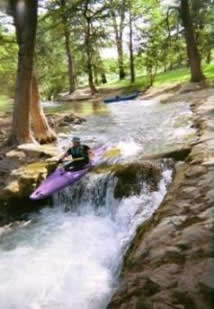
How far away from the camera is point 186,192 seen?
4832 millimetres

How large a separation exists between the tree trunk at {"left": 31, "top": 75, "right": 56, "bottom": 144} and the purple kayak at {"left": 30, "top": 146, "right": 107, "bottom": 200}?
356 centimetres

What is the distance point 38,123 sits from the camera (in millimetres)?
11125

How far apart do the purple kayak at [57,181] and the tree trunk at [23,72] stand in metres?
2.87

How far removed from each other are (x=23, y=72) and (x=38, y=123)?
177 centimetres

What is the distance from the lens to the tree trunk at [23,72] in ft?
32.0

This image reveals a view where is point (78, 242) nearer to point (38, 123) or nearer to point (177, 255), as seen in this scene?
point (177, 255)

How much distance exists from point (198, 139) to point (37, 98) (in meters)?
5.65

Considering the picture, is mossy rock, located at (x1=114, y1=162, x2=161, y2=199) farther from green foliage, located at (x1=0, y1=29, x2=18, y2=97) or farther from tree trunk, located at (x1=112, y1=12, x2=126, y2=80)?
tree trunk, located at (x1=112, y1=12, x2=126, y2=80)

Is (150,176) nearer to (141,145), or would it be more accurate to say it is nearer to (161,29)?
(141,145)

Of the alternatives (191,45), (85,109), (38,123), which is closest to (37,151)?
(38,123)

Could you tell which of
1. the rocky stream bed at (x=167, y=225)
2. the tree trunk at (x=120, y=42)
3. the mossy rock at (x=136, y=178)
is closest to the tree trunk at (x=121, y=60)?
the tree trunk at (x=120, y=42)

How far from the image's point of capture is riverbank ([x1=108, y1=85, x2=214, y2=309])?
293 cm

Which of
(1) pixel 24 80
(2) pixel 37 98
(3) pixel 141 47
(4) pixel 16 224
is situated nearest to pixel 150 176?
(4) pixel 16 224

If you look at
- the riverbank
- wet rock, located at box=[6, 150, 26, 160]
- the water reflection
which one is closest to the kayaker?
wet rock, located at box=[6, 150, 26, 160]
